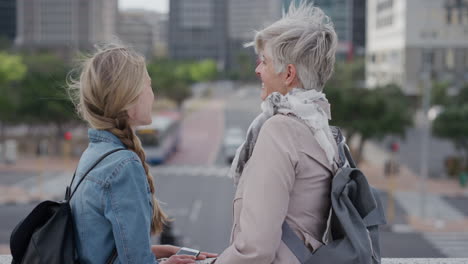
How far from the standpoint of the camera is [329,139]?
2.85 metres

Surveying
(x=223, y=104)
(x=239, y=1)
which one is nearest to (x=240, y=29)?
(x=239, y=1)

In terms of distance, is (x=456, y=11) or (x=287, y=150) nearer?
(x=287, y=150)

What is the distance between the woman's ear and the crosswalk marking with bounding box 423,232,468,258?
20.8 metres

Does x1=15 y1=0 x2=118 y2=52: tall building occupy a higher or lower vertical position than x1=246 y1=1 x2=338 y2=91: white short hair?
higher

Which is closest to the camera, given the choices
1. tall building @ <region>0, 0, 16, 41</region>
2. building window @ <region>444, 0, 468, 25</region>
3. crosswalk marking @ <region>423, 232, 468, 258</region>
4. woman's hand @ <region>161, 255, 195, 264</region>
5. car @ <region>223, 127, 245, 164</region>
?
woman's hand @ <region>161, 255, 195, 264</region>

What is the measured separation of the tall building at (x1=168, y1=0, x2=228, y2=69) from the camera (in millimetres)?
174875

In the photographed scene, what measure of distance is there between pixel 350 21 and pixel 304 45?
120 m

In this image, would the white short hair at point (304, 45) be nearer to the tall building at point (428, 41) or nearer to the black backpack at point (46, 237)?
the black backpack at point (46, 237)

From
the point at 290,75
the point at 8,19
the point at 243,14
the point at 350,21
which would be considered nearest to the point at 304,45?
the point at 290,75

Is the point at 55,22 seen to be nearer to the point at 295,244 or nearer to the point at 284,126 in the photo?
the point at 284,126

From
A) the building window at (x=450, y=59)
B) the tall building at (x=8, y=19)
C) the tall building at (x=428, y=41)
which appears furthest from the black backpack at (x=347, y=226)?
the tall building at (x=8, y=19)

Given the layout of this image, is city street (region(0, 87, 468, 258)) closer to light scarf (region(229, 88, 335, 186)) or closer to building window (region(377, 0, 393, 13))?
light scarf (region(229, 88, 335, 186))

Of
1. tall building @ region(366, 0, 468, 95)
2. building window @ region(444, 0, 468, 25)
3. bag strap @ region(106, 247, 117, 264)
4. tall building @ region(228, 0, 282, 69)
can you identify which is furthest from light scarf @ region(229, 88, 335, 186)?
tall building @ region(228, 0, 282, 69)

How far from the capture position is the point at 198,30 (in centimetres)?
17562
